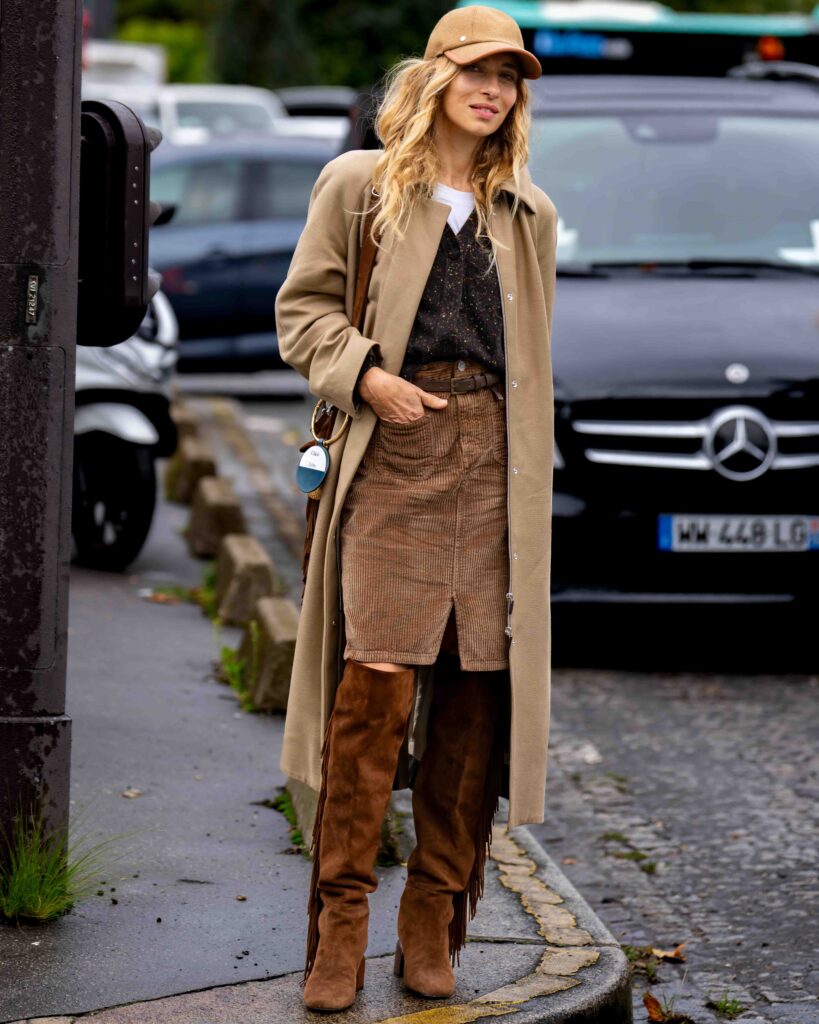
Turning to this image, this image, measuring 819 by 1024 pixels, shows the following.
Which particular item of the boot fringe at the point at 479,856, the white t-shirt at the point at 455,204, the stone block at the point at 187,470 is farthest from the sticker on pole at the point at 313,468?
the stone block at the point at 187,470

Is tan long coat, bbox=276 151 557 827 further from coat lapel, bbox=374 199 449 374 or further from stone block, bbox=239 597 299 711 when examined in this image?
stone block, bbox=239 597 299 711

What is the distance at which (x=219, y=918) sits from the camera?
4230 millimetres

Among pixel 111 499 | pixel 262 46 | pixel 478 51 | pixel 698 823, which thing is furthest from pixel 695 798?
pixel 262 46

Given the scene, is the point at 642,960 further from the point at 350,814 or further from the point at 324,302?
the point at 324,302

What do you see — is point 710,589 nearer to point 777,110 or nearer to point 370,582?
point 777,110

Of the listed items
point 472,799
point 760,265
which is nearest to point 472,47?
point 472,799

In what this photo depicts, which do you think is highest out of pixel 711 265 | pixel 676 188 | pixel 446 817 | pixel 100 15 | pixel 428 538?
pixel 100 15

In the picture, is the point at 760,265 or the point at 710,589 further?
the point at 760,265

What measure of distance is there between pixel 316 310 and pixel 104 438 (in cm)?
459

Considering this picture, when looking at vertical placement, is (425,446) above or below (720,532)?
above

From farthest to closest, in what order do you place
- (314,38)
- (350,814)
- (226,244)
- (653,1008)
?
(314,38), (226,244), (653,1008), (350,814)

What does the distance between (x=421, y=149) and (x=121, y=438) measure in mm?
4629

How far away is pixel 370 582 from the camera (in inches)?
146

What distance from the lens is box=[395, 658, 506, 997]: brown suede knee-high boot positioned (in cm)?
382
